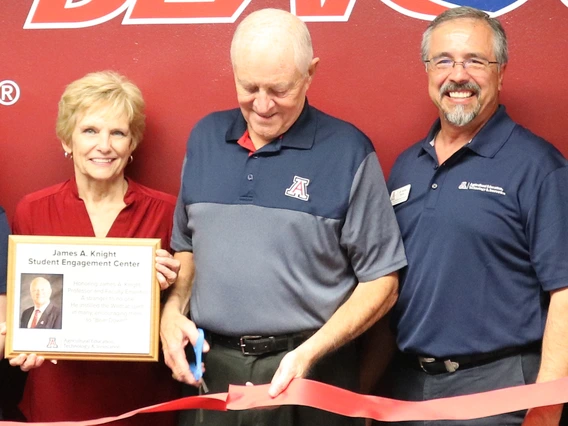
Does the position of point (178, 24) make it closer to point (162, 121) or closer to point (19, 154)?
point (162, 121)

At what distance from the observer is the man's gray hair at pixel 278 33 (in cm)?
235

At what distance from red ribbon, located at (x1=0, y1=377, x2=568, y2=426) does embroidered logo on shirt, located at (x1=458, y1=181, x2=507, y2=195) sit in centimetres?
54

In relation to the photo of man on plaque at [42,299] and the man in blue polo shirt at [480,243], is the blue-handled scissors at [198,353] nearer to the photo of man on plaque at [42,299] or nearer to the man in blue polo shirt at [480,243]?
the photo of man on plaque at [42,299]

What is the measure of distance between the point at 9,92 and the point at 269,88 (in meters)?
1.20

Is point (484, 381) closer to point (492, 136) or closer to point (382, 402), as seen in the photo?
point (382, 402)

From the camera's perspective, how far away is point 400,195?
2.67m

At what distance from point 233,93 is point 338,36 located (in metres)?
0.41

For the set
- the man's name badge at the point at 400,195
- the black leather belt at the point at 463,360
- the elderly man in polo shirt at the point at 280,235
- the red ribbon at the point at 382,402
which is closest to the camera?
the red ribbon at the point at 382,402

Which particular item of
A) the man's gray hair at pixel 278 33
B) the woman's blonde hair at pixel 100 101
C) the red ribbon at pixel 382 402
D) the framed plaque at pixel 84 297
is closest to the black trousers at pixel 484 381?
the red ribbon at pixel 382 402

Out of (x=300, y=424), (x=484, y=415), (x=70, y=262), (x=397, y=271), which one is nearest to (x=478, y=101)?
(x=397, y=271)

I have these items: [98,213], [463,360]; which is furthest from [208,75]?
[463,360]

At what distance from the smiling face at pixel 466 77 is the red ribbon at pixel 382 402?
78 cm

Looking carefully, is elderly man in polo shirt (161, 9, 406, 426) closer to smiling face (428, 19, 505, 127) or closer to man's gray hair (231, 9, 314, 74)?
man's gray hair (231, 9, 314, 74)

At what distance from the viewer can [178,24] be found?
3047 mm
